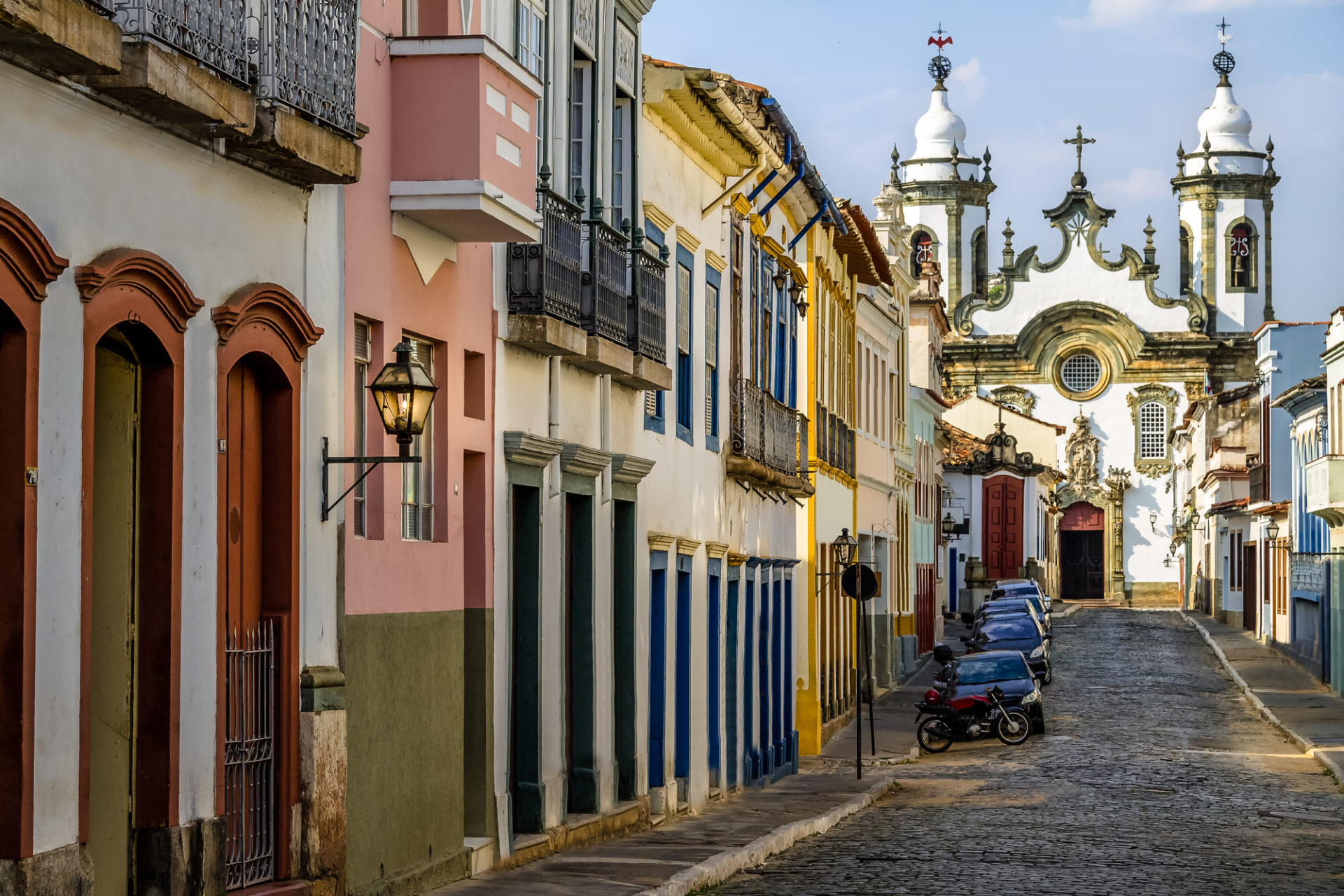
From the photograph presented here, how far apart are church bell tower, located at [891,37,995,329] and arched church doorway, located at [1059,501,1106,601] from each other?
1234cm

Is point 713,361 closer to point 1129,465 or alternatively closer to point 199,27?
point 199,27

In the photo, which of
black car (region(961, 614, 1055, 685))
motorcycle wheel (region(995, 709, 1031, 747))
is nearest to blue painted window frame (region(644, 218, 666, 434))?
motorcycle wheel (region(995, 709, 1031, 747))

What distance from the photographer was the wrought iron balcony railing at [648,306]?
1576 centimetres

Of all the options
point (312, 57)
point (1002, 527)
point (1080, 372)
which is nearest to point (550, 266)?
point (312, 57)

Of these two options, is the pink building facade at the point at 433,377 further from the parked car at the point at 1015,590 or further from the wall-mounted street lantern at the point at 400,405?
the parked car at the point at 1015,590

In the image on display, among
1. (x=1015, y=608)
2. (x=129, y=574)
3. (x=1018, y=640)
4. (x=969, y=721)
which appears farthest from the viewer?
(x=1015, y=608)

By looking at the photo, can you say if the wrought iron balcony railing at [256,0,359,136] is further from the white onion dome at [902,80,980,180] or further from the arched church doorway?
the white onion dome at [902,80,980,180]

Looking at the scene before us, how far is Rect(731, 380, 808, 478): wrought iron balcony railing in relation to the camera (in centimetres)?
2170

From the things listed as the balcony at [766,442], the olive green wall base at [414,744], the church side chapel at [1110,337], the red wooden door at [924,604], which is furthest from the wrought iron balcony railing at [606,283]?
the church side chapel at [1110,337]

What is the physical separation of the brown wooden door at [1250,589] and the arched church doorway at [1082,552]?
1299 inches

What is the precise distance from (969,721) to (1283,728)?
5044mm

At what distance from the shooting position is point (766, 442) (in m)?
23.2

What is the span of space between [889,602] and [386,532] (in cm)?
2842

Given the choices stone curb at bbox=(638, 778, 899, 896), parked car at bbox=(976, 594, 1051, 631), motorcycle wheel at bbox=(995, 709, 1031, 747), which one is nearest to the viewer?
stone curb at bbox=(638, 778, 899, 896)
